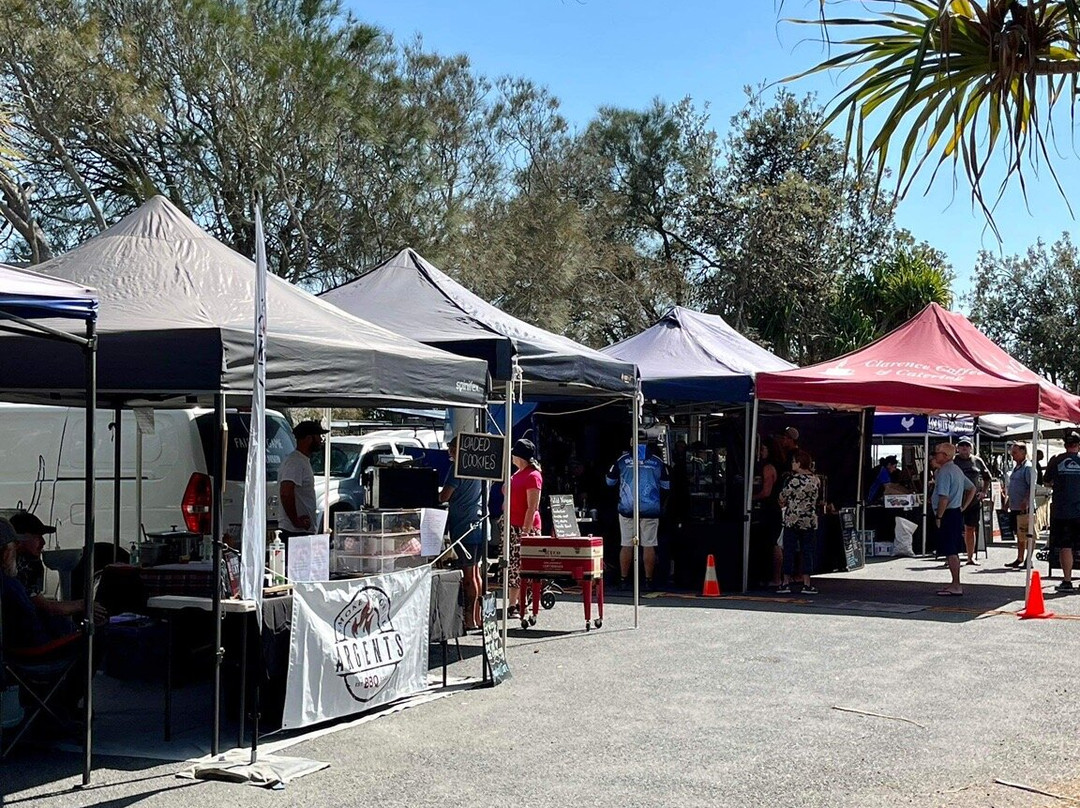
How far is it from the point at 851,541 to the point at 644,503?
367 cm

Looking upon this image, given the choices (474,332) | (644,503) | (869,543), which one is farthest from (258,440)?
(869,543)

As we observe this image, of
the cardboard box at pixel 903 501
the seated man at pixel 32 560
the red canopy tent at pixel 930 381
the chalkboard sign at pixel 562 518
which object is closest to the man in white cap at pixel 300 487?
the seated man at pixel 32 560

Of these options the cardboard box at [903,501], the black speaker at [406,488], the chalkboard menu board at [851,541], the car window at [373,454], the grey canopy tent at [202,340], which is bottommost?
the chalkboard menu board at [851,541]

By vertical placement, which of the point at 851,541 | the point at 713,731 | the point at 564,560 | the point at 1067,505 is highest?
the point at 1067,505

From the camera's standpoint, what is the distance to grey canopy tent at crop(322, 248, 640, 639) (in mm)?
9555

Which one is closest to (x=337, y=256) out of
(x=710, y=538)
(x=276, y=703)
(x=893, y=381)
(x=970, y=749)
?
(x=710, y=538)

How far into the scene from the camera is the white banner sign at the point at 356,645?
6.95 meters

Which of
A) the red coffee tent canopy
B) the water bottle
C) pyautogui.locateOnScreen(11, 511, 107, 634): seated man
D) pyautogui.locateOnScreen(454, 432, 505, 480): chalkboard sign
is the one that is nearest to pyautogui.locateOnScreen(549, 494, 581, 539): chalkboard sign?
pyautogui.locateOnScreen(454, 432, 505, 480): chalkboard sign

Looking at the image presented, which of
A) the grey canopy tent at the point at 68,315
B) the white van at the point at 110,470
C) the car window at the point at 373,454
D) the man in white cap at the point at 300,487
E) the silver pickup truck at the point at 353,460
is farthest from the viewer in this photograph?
the car window at the point at 373,454

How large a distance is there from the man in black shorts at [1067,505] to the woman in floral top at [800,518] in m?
2.72

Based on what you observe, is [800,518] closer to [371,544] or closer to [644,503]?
[644,503]

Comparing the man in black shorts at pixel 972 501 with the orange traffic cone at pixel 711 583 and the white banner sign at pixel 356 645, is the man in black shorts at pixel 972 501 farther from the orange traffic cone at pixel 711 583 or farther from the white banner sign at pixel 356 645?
the white banner sign at pixel 356 645

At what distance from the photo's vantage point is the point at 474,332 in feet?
32.3

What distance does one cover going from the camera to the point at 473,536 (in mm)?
10148
